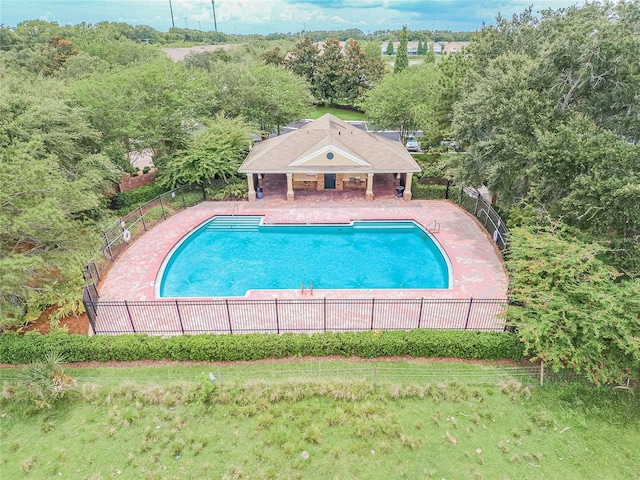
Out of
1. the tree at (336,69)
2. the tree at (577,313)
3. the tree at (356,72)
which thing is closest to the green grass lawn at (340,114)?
the tree at (336,69)

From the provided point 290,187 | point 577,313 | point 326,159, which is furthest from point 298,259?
point 577,313

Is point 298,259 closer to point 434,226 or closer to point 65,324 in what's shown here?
point 434,226

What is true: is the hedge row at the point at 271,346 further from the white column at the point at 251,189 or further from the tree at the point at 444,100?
the tree at the point at 444,100

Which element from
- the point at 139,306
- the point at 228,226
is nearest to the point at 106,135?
the point at 228,226

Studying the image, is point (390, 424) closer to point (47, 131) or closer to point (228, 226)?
point (228, 226)

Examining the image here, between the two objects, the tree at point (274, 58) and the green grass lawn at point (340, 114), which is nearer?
the tree at point (274, 58)

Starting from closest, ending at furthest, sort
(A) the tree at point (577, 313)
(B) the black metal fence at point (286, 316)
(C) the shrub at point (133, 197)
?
(A) the tree at point (577, 313) → (B) the black metal fence at point (286, 316) → (C) the shrub at point (133, 197)

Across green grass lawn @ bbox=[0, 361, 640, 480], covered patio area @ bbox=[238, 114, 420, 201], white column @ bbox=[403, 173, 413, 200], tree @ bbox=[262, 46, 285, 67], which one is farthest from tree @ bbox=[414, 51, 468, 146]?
tree @ bbox=[262, 46, 285, 67]

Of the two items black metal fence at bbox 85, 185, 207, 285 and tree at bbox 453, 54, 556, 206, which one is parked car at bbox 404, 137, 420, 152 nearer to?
tree at bbox 453, 54, 556, 206
